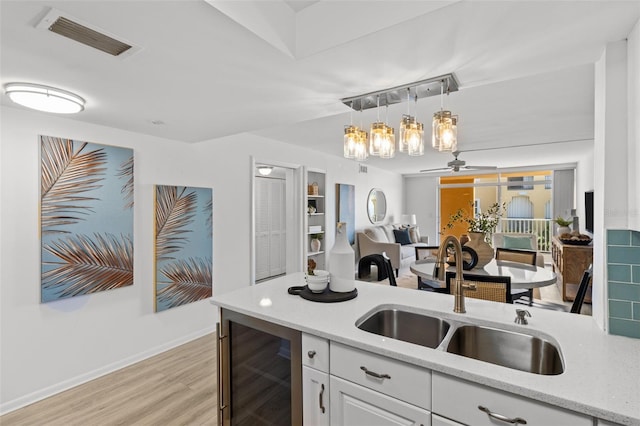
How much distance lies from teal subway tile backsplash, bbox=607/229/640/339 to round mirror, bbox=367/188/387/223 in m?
5.37

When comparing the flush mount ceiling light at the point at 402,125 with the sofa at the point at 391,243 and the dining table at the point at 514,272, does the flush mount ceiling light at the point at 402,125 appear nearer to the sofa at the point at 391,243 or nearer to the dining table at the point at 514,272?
the dining table at the point at 514,272

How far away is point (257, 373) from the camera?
1715mm

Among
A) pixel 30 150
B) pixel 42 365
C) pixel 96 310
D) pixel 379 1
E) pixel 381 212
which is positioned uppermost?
pixel 379 1

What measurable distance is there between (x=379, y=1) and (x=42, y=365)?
3322 mm

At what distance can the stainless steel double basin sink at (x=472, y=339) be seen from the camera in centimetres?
131

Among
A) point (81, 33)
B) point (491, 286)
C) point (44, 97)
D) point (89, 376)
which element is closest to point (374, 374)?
point (491, 286)

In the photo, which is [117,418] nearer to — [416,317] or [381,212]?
[416,317]

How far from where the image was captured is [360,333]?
1.33 meters

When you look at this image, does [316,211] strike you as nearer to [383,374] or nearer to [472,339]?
[472,339]

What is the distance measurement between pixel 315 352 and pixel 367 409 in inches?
12.4

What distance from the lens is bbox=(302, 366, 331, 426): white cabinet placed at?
1374mm

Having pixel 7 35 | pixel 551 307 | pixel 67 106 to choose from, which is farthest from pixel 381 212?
pixel 7 35

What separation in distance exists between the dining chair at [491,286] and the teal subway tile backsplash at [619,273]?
1.02 meters

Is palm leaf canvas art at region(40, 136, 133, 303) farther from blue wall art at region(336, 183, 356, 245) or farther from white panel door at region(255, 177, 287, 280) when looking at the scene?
blue wall art at region(336, 183, 356, 245)
